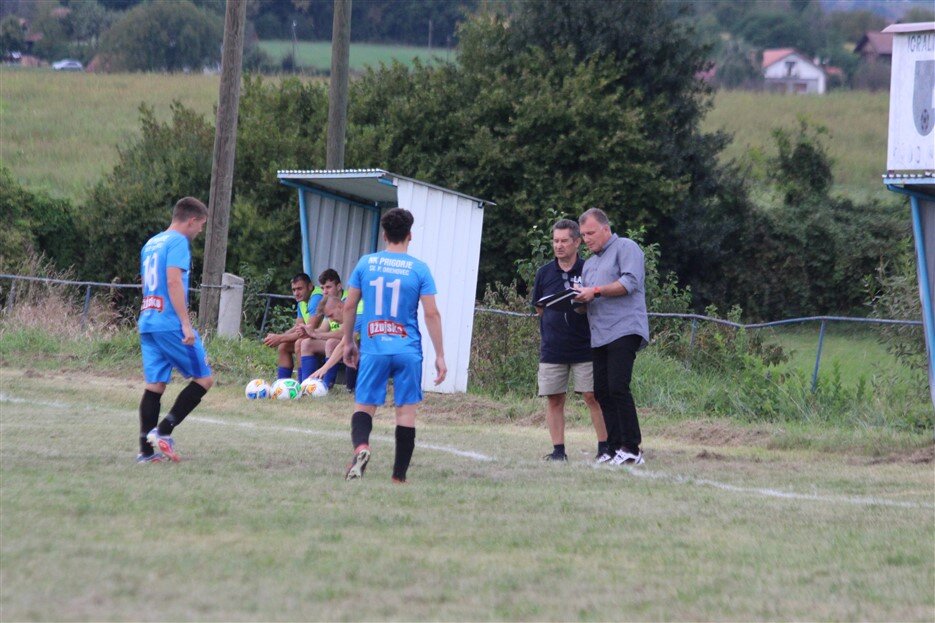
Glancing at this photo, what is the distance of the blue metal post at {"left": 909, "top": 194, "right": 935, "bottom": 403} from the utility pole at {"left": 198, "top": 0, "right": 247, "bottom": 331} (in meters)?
10.0

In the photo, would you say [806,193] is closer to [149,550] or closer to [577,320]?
[577,320]

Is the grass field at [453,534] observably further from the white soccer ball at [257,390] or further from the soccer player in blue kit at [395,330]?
the white soccer ball at [257,390]

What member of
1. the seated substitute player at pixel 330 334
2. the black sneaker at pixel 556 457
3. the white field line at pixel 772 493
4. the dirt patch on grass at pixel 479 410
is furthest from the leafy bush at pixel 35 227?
the white field line at pixel 772 493

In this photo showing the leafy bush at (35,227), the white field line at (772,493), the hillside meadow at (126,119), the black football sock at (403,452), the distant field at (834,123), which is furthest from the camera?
the distant field at (834,123)

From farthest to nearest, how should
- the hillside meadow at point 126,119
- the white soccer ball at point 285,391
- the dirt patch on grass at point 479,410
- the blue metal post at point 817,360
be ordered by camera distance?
the hillside meadow at point 126,119, the white soccer ball at point 285,391, the dirt patch on grass at point 479,410, the blue metal post at point 817,360

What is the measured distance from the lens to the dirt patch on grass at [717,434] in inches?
416

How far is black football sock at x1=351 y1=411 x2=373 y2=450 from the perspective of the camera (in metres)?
7.78

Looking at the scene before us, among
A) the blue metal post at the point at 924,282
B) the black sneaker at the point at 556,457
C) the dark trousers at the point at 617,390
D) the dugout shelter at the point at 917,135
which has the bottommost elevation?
the black sneaker at the point at 556,457

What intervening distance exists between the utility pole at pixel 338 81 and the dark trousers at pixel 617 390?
997 cm

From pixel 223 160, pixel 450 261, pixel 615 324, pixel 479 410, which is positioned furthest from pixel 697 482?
pixel 223 160

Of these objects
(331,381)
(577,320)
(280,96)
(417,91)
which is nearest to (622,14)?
(417,91)

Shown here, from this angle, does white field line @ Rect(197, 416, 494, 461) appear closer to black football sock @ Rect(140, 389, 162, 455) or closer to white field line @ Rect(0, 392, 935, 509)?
white field line @ Rect(0, 392, 935, 509)

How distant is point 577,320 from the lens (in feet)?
30.4

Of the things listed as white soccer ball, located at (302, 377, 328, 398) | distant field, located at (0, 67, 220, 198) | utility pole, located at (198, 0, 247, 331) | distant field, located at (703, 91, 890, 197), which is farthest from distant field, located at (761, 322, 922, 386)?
distant field, located at (703, 91, 890, 197)
